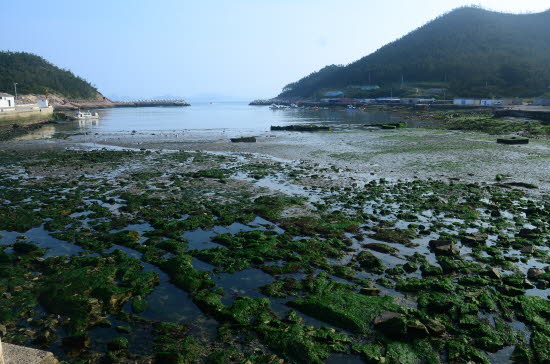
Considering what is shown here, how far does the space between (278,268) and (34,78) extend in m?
190

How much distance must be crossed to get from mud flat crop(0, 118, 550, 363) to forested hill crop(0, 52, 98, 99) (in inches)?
6049

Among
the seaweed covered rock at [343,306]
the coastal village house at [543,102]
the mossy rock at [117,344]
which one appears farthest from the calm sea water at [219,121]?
the mossy rock at [117,344]

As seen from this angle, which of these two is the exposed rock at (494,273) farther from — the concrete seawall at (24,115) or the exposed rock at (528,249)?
the concrete seawall at (24,115)

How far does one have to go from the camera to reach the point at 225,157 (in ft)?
117

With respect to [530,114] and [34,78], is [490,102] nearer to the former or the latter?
[530,114]

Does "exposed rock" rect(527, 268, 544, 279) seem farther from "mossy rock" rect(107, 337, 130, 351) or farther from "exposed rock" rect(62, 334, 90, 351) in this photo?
"exposed rock" rect(62, 334, 90, 351)

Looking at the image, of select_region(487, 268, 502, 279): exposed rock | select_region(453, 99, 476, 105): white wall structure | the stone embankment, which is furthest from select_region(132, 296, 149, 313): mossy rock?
select_region(453, 99, 476, 105): white wall structure

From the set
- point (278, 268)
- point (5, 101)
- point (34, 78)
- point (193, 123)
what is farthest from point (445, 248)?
point (34, 78)

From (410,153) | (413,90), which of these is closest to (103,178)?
(410,153)

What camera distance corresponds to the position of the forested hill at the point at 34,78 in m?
152

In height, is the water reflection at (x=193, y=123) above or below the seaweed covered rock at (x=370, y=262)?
above

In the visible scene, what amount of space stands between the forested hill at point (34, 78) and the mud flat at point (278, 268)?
504ft

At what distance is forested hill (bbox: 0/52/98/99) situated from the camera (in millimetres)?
151625

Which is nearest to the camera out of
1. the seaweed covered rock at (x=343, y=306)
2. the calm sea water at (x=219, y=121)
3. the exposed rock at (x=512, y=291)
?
the seaweed covered rock at (x=343, y=306)
